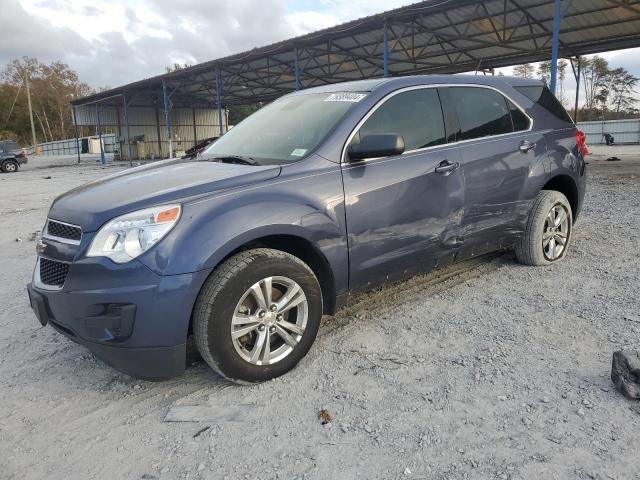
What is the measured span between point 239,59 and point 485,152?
1974 centimetres

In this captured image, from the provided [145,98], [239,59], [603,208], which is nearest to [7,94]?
[145,98]

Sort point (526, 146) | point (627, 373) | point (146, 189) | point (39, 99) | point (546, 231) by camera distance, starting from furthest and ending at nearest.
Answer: point (39, 99) → point (546, 231) → point (526, 146) → point (146, 189) → point (627, 373)

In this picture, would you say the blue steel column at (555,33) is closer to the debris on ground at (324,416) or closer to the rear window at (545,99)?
the rear window at (545,99)

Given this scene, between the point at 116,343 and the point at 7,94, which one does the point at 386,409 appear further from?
the point at 7,94

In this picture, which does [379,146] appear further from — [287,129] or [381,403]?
[381,403]

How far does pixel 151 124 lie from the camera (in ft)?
132

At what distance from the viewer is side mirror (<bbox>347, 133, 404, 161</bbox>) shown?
9.84 ft

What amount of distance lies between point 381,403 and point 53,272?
6.36ft

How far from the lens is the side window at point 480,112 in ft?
12.6

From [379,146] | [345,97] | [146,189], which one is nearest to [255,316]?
[146,189]

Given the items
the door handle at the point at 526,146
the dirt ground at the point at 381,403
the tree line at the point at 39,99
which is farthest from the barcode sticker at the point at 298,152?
the tree line at the point at 39,99

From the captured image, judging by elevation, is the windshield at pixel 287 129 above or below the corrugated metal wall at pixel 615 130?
below

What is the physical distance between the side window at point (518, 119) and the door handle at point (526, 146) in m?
0.13

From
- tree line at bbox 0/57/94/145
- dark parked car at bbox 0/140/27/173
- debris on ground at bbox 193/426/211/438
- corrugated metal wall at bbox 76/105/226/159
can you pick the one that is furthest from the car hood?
tree line at bbox 0/57/94/145
